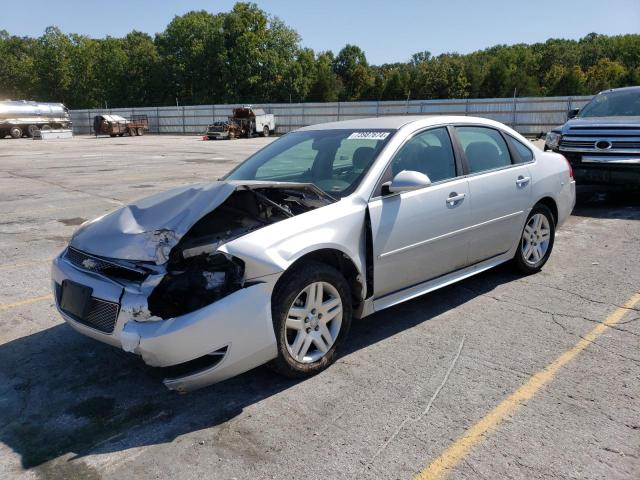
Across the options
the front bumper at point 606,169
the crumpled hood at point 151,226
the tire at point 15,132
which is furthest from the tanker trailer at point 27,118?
the crumpled hood at point 151,226

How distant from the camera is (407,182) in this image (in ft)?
12.2

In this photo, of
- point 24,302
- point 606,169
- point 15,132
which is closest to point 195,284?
point 24,302

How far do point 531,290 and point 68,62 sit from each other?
301 feet

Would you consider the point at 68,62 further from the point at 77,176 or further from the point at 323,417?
the point at 323,417

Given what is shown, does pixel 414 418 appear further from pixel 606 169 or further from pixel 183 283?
pixel 606 169

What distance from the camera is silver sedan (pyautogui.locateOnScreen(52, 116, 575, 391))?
2.95m

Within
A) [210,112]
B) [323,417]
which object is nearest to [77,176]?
[323,417]

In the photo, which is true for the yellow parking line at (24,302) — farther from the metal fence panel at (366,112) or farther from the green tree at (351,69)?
the green tree at (351,69)

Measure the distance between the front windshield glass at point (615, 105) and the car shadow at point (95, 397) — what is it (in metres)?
7.50

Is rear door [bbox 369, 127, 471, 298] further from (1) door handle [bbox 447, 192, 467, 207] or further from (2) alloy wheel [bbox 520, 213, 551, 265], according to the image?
(2) alloy wheel [bbox 520, 213, 551, 265]

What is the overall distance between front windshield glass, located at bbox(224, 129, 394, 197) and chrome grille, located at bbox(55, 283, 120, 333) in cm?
163

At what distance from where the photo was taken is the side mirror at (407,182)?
371 cm

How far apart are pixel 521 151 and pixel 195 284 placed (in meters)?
3.61

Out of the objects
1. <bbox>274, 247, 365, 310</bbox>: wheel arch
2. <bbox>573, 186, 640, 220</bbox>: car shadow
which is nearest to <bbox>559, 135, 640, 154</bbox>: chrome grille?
<bbox>573, 186, 640, 220</bbox>: car shadow
